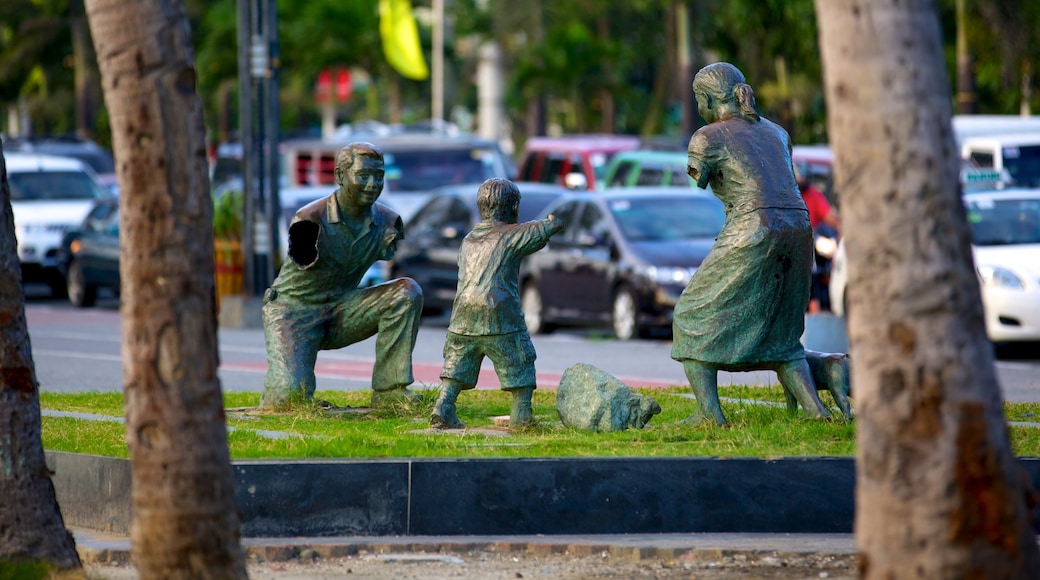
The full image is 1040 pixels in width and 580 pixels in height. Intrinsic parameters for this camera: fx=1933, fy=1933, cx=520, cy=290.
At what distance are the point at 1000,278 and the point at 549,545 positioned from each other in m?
9.86

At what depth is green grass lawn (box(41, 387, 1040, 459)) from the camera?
335 inches

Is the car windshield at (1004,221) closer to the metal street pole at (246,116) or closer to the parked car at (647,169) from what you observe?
the parked car at (647,169)

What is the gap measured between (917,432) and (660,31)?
48.2 m

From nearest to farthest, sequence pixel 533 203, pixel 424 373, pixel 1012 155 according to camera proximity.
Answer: pixel 424 373, pixel 533 203, pixel 1012 155

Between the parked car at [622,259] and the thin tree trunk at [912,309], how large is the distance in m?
A: 12.9

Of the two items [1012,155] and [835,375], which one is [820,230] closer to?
[1012,155]

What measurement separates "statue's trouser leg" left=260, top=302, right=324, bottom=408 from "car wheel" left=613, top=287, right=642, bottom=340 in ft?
27.5

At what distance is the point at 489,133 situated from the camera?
47594 millimetres

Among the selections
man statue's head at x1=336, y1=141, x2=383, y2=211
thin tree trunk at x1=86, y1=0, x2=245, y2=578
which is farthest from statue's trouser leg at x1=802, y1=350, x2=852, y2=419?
thin tree trunk at x1=86, y1=0, x2=245, y2=578

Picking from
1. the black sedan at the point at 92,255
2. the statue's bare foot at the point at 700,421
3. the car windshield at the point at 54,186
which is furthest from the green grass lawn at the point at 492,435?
the car windshield at the point at 54,186

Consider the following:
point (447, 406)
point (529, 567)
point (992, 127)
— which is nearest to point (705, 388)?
point (447, 406)

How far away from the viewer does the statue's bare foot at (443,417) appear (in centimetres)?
944

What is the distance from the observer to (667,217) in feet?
62.7

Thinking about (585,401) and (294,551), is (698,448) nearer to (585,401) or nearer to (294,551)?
(585,401)
